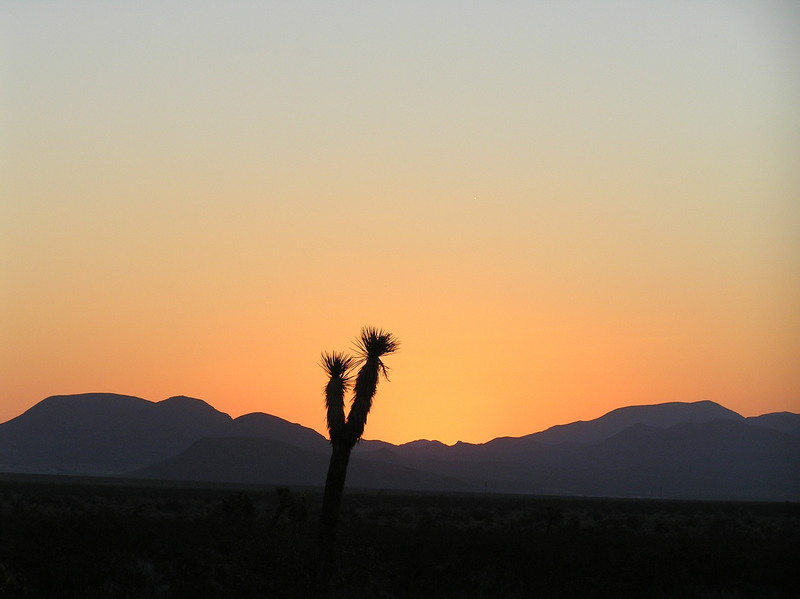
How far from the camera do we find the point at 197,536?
2873cm

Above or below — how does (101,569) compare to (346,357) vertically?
below

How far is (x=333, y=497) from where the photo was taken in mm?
25375

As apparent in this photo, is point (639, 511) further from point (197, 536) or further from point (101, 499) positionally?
point (197, 536)

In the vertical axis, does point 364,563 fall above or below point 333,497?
below

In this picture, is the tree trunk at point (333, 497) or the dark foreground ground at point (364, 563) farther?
the tree trunk at point (333, 497)

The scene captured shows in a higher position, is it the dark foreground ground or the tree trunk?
the tree trunk

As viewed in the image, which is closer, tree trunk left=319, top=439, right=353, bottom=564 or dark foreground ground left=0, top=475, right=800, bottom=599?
dark foreground ground left=0, top=475, right=800, bottom=599

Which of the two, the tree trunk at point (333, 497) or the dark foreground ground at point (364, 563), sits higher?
the tree trunk at point (333, 497)

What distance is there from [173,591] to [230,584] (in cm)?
134

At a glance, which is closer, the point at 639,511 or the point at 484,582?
the point at 484,582

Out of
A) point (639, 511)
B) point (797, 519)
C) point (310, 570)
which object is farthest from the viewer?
point (639, 511)

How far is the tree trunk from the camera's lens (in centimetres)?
2475

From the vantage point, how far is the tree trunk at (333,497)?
24750mm

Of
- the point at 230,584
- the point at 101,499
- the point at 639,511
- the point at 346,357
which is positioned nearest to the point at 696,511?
the point at 639,511
